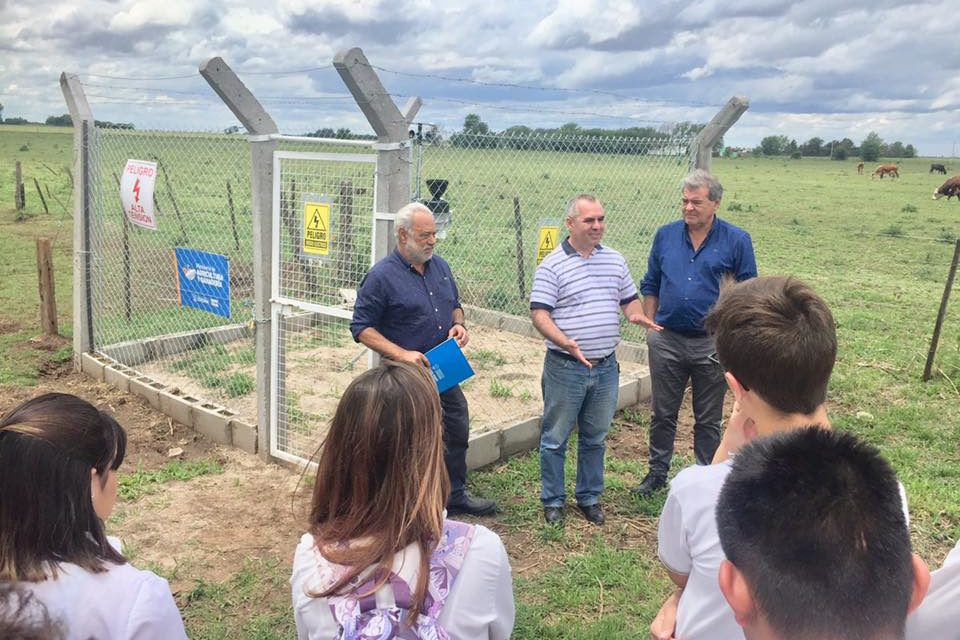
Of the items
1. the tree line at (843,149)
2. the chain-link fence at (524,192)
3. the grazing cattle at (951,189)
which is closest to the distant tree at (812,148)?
the tree line at (843,149)

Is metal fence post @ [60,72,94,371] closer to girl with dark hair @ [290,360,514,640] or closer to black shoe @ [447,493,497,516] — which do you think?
black shoe @ [447,493,497,516]

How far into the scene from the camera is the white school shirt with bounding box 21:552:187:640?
152 centimetres

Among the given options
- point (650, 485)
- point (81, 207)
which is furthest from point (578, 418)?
point (81, 207)

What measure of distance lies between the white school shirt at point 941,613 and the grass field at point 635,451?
2.08 meters

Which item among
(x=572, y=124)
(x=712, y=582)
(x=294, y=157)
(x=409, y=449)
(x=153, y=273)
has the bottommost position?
(x=153, y=273)

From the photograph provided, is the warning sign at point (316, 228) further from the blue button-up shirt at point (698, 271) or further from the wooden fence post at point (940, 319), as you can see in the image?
the wooden fence post at point (940, 319)

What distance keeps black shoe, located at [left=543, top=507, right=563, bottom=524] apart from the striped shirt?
0.93 m

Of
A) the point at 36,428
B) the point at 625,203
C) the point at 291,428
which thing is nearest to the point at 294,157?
the point at 291,428

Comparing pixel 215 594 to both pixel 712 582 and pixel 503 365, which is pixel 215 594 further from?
pixel 503 365

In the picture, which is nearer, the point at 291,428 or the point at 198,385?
the point at 291,428

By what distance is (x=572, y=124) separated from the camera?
214 inches

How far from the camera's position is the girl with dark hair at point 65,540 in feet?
5.03

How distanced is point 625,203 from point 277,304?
4.24m

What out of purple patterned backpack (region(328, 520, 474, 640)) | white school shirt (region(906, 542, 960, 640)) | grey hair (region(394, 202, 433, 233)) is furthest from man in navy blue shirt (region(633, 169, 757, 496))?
purple patterned backpack (region(328, 520, 474, 640))
